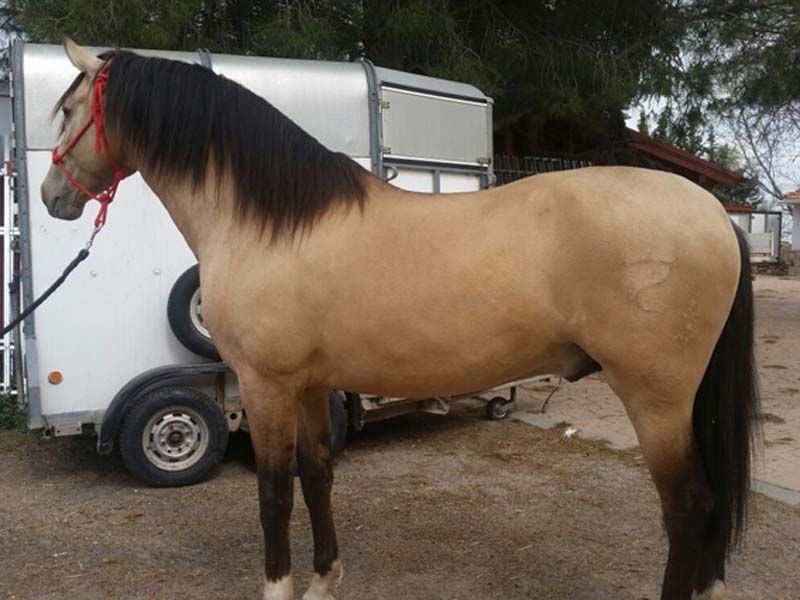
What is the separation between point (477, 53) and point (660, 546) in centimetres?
534

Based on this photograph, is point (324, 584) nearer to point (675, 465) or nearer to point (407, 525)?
point (407, 525)

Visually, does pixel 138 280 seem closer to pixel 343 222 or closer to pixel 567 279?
pixel 343 222

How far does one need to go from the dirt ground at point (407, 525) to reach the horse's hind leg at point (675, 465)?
24.6 inches

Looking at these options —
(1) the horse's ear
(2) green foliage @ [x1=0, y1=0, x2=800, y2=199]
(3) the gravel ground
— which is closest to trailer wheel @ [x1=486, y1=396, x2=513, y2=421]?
(3) the gravel ground

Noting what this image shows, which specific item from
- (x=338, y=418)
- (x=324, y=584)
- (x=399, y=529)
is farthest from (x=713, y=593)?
(x=338, y=418)

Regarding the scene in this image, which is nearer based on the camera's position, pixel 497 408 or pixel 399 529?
pixel 399 529

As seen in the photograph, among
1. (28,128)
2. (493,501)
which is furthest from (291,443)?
(28,128)

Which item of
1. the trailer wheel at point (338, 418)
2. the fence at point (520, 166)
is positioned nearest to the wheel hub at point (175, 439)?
the trailer wheel at point (338, 418)

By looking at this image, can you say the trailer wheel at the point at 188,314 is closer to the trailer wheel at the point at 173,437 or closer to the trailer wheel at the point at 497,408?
the trailer wheel at the point at 173,437

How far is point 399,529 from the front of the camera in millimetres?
3717

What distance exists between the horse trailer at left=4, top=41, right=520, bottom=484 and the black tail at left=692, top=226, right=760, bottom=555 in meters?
2.64

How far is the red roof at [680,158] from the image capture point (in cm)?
1149

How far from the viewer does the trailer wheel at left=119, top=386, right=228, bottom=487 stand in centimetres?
427

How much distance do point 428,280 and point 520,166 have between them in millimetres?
7060
